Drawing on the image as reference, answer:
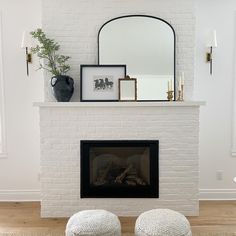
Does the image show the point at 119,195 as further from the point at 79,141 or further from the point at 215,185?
the point at 215,185

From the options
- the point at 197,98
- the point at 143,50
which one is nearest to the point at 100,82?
the point at 143,50

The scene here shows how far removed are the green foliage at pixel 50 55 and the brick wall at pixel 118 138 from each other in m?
0.45

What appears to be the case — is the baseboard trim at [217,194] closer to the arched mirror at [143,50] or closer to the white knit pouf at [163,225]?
the arched mirror at [143,50]

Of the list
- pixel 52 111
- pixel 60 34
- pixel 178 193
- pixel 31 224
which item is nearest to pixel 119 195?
pixel 178 193

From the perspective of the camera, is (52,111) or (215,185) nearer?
(52,111)

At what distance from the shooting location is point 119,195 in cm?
327

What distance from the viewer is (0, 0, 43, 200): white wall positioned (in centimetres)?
352

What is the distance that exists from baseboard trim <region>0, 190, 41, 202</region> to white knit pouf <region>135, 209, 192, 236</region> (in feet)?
5.74

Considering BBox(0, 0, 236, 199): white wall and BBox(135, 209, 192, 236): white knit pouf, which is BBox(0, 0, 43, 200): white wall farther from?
BBox(135, 209, 192, 236): white knit pouf

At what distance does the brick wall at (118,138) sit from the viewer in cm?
319

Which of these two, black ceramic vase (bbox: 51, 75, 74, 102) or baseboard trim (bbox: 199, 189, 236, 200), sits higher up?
black ceramic vase (bbox: 51, 75, 74, 102)

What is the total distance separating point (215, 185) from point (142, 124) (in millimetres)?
1309

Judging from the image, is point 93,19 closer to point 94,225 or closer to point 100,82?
point 100,82

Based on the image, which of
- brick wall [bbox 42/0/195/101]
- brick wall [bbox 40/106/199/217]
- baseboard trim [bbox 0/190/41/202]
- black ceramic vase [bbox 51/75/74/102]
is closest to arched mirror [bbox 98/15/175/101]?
brick wall [bbox 42/0/195/101]
